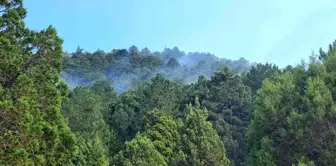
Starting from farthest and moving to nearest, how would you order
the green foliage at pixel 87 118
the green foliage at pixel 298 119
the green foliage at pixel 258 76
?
1. the green foliage at pixel 258 76
2. the green foliage at pixel 87 118
3. the green foliage at pixel 298 119

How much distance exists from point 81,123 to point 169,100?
599 centimetres

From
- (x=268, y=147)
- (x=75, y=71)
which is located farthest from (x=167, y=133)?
(x=75, y=71)

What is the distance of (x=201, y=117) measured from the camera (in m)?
21.4

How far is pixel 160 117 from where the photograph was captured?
23.4m

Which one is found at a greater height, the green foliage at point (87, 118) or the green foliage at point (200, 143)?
the green foliage at point (87, 118)

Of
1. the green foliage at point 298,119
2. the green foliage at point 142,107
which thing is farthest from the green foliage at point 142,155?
the green foliage at point 142,107

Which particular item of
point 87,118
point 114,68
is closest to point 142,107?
point 87,118

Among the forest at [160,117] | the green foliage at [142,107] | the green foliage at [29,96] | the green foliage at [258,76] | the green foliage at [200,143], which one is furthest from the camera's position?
the green foliage at [258,76]

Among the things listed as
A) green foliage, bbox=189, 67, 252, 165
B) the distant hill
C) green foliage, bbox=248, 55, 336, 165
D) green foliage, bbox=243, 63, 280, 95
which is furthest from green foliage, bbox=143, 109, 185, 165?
the distant hill

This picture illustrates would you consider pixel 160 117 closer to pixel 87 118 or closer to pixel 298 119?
pixel 87 118

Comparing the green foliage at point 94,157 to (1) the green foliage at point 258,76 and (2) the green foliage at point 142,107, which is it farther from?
(1) the green foliage at point 258,76

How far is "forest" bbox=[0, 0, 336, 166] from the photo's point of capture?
11094 millimetres

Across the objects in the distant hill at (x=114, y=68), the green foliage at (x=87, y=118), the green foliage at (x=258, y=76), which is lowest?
the green foliage at (x=87, y=118)

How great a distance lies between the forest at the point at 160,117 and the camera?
36.4 ft
